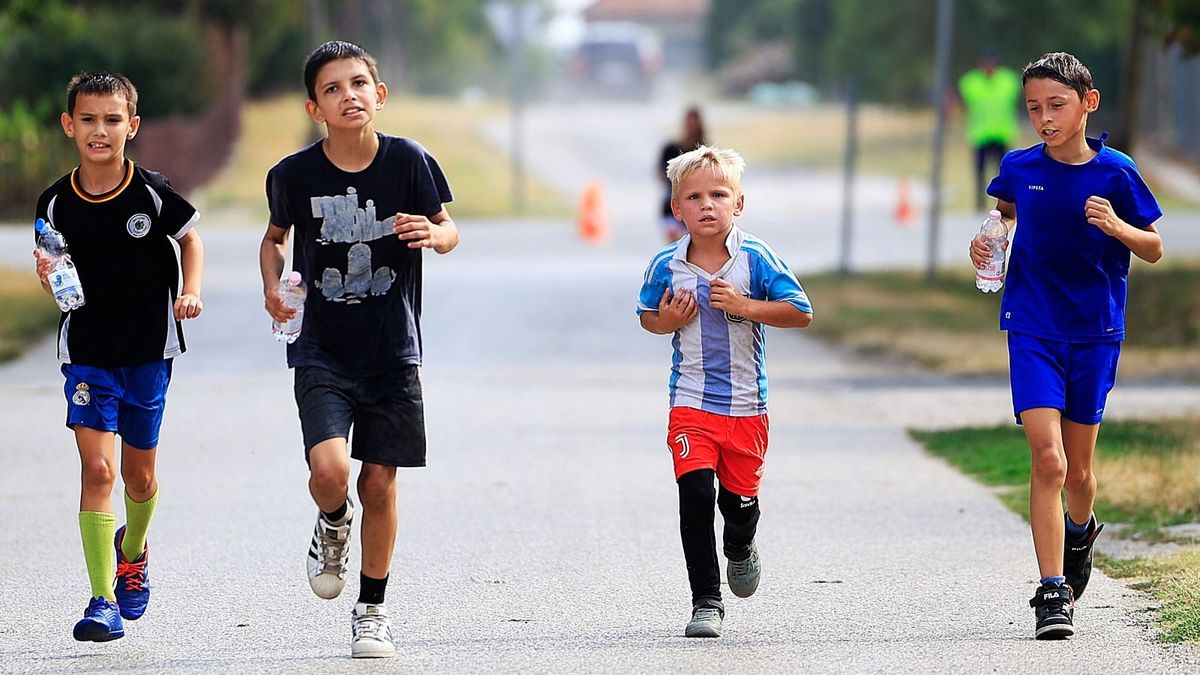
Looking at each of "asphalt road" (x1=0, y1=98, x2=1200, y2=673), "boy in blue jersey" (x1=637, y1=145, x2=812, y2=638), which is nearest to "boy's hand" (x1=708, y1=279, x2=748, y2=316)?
"boy in blue jersey" (x1=637, y1=145, x2=812, y2=638)

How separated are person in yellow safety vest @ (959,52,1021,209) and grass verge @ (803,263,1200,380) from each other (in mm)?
5488

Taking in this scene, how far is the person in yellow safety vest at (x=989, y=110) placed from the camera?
88.9 feet

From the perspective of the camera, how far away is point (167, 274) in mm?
6402

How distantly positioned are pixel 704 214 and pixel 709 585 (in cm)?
112

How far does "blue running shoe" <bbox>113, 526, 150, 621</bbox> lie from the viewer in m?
6.54

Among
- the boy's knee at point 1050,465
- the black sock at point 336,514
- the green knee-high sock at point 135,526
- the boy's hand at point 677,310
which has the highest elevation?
the boy's hand at point 677,310

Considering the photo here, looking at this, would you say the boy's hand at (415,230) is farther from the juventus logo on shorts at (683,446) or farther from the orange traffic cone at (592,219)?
the orange traffic cone at (592,219)

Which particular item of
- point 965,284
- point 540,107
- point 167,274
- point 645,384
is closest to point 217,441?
point 645,384

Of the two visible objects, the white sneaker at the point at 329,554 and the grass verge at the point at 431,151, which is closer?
the white sneaker at the point at 329,554

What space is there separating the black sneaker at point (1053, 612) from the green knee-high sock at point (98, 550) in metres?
2.76

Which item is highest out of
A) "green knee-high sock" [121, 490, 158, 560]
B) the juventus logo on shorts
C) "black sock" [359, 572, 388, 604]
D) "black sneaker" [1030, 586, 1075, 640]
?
the juventus logo on shorts

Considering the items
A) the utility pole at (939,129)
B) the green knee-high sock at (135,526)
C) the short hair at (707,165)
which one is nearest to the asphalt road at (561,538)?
the green knee-high sock at (135,526)

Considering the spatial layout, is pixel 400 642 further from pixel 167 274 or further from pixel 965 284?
pixel 965 284

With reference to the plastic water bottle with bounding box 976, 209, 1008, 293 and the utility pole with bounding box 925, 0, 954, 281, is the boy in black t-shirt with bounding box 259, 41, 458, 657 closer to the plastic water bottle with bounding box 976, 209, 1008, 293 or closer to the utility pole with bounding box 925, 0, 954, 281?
the plastic water bottle with bounding box 976, 209, 1008, 293
